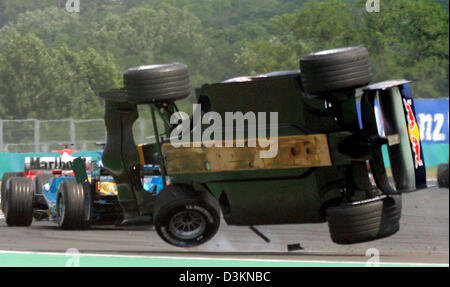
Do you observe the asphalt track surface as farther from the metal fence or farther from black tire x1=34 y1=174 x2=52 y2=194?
the metal fence

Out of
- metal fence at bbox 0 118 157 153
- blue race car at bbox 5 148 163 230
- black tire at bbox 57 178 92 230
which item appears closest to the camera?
blue race car at bbox 5 148 163 230

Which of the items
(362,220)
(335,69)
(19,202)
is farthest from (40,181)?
(335,69)

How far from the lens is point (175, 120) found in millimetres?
5770

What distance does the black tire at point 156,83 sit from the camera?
5.57 metres

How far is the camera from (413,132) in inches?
214

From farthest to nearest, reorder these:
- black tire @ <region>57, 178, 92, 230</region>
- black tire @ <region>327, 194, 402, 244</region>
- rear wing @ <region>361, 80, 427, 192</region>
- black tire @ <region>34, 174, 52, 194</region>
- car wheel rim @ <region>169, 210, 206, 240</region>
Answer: black tire @ <region>34, 174, 52, 194</region> < black tire @ <region>57, 178, 92, 230</region> < car wheel rim @ <region>169, 210, 206, 240</region> < black tire @ <region>327, 194, 402, 244</region> < rear wing @ <region>361, 80, 427, 192</region>

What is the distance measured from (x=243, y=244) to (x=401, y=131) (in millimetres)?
3471

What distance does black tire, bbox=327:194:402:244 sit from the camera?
573cm

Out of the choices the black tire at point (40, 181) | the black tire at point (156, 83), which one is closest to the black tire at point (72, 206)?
the black tire at point (40, 181)

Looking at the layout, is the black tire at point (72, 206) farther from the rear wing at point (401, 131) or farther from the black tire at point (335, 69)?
the rear wing at point (401, 131)

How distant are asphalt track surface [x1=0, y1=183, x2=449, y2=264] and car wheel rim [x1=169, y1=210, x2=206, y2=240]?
1098mm

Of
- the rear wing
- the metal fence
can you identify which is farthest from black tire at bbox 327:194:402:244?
the metal fence

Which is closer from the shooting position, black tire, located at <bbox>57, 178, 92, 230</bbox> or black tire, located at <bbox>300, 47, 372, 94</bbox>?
black tire, located at <bbox>300, 47, 372, 94</bbox>
